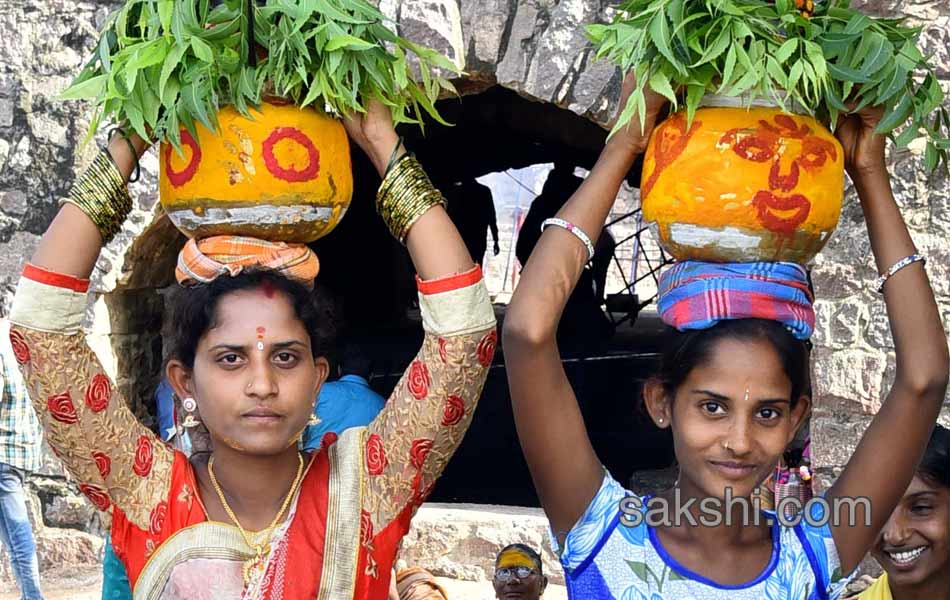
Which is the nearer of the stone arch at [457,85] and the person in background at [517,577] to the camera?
the person in background at [517,577]

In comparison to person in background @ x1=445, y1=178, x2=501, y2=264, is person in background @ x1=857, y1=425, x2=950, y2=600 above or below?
below

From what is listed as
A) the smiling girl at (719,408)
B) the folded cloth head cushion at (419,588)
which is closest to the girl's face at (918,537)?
the smiling girl at (719,408)

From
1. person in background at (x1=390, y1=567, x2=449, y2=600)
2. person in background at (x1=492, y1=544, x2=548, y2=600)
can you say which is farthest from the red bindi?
person in background at (x1=492, y1=544, x2=548, y2=600)

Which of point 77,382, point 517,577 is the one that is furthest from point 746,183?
point 517,577

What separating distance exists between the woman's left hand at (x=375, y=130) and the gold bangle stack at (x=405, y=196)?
29 mm

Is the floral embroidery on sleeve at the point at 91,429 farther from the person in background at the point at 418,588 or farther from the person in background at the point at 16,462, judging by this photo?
the person in background at the point at 16,462

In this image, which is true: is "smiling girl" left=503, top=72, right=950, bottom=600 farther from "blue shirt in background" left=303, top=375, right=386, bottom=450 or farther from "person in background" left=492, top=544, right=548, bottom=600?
"person in background" left=492, top=544, right=548, bottom=600

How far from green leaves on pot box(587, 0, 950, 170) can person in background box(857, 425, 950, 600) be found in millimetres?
805

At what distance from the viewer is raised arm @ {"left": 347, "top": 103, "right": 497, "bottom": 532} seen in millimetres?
2115

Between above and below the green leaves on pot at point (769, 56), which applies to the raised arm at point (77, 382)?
below

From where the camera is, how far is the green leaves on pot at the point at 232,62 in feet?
6.77

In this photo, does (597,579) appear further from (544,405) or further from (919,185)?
(919,185)

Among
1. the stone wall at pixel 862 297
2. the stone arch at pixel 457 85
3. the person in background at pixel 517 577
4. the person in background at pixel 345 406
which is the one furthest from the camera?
the stone arch at pixel 457 85

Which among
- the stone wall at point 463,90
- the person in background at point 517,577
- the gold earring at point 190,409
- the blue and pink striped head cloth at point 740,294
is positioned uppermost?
the stone wall at point 463,90
